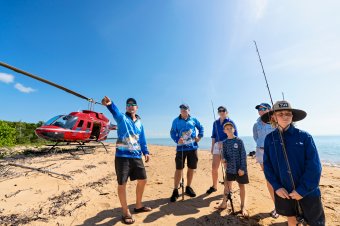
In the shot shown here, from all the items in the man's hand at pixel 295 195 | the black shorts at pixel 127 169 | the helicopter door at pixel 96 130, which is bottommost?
the man's hand at pixel 295 195

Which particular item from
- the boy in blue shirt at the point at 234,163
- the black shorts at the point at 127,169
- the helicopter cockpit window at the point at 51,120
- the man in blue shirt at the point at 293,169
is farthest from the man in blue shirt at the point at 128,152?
the helicopter cockpit window at the point at 51,120

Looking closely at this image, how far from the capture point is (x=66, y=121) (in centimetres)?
1337

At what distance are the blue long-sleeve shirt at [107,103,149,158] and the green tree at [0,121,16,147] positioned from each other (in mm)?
18353

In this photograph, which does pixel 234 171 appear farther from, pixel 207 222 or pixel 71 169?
pixel 71 169

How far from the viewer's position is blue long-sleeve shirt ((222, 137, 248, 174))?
4.82 metres

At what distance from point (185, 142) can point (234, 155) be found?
4.80 ft

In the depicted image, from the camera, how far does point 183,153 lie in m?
5.92

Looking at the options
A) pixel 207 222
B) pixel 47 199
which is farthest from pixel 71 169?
pixel 207 222

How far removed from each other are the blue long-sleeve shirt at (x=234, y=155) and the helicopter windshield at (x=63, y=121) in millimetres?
11401

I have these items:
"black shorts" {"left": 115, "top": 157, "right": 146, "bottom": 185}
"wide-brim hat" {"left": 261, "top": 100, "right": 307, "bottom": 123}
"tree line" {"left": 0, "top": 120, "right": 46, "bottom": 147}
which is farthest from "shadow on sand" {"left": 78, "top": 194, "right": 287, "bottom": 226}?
"tree line" {"left": 0, "top": 120, "right": 46, "bottom": 147}

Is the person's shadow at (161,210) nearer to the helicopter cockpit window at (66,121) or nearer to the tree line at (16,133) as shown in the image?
the helicopter cockpit window at (66,121)

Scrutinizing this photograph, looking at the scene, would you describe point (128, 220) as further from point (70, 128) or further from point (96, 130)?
point (96, 130)

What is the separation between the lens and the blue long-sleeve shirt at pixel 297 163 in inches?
104

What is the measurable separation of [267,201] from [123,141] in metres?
4.08
